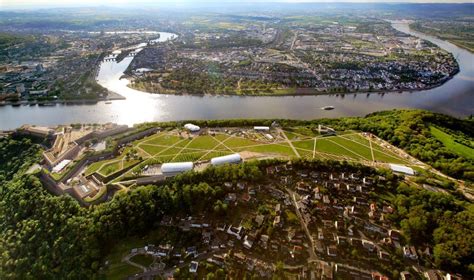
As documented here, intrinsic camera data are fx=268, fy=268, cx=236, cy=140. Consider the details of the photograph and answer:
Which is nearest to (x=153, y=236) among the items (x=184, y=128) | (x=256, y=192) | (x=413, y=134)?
(x=256, y=192)

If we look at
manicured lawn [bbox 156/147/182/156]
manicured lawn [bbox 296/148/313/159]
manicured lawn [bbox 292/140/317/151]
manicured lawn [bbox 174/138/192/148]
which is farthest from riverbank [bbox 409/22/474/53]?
manicured lawn [bbox 156/147/182/156]

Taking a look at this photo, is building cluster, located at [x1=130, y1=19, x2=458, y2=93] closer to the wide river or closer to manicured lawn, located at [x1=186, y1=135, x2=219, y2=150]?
the wide river

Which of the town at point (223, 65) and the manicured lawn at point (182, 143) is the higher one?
the town at point (223, 65)

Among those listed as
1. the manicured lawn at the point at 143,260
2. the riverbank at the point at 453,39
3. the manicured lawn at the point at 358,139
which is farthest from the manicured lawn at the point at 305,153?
the riverbank at the point at 453,39

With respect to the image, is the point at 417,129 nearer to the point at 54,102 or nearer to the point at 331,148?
the point at 331,148

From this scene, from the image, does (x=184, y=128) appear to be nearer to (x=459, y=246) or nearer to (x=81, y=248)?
(x=81, y=248)

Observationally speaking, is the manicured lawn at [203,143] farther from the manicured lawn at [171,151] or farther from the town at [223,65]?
the town at [223,65]
